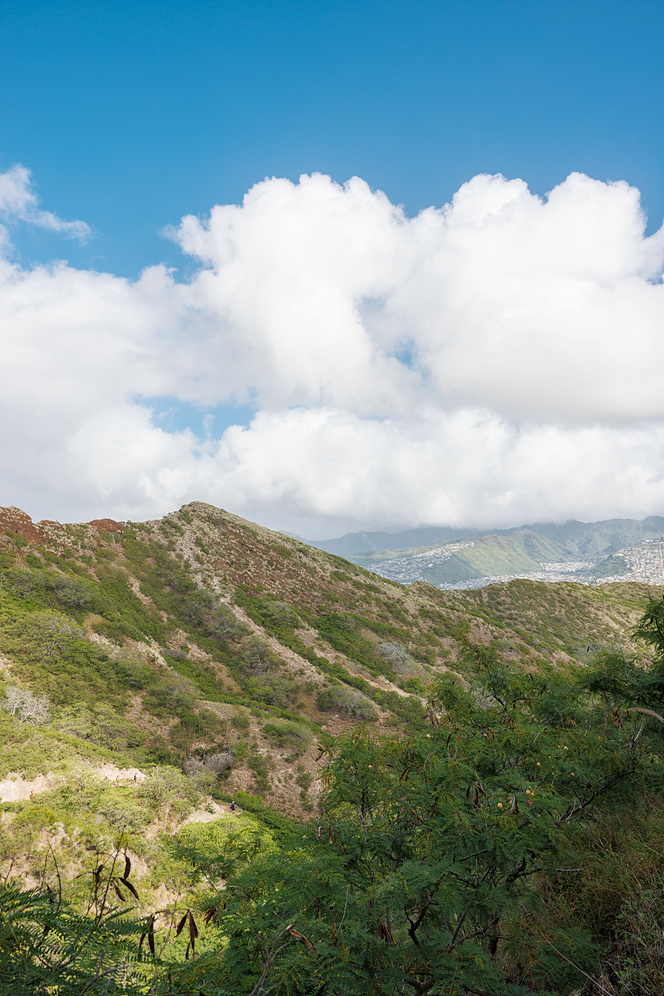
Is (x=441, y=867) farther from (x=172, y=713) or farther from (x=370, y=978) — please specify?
(x=172, y=713)

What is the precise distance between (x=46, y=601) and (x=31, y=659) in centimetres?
933

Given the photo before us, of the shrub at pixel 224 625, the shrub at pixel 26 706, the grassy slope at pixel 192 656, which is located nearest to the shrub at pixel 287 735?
the grassy slope at pixel 192 656

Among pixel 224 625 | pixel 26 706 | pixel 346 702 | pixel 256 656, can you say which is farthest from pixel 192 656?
pixel 26 706

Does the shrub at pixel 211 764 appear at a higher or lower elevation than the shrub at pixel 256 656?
lower

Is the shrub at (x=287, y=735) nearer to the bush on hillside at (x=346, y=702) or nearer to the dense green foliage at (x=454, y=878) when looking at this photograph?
the bush on hillside at (x=346, y=702)

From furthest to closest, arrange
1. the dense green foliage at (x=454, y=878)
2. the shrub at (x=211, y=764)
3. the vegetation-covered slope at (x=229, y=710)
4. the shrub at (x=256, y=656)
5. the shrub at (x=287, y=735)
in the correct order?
the shrub at (x=256, y=656) < the shrub at (x=287, y=735) < the shrub at (x=211, y=764) < the vegetation-covered slope at (x=229, y=710) < the dense green foliage at (x=454, y=878)

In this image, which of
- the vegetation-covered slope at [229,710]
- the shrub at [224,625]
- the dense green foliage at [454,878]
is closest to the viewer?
the dense green foliage at [454,878]

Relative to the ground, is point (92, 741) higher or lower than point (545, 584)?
higher

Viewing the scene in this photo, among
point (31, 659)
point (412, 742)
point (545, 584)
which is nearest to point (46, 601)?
point (31, 659)

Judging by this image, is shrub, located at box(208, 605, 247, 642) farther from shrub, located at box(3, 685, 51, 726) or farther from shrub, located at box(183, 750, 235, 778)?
shrub, located at box(3, 685, 51, 726)

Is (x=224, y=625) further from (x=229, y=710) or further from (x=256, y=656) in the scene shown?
(x=229, y=710)

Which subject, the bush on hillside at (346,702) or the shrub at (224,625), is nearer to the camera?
the bush on hillside at (346,702)

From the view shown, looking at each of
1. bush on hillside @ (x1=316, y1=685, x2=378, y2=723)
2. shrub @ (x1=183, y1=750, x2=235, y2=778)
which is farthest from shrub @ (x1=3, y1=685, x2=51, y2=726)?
bush on hillside @ (x1=316, y1=685, x2=378, y2=723)

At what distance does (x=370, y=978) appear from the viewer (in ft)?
15.6
